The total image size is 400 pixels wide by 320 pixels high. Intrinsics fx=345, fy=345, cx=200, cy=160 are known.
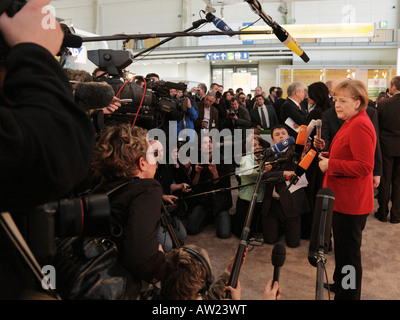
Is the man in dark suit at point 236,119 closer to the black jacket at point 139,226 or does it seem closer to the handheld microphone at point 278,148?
the handheld microphone at point 278,148

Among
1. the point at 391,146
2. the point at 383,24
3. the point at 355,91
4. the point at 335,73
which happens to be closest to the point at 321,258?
the point at 355,91

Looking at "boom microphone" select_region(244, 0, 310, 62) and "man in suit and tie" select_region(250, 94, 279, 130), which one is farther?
"man in suit and tie" select_region(250, 94, 279, 130)

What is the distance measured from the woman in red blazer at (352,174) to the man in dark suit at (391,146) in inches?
83.2

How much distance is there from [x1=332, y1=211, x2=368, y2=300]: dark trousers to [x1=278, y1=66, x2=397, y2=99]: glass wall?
34.1 ft

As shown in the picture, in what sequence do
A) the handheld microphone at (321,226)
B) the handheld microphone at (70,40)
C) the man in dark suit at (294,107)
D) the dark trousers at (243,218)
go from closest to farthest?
the handheld microphone at (70,40), the handheld microphone at (321,226), the dark trousers at (243,218), the man in dark suit at (294,107)

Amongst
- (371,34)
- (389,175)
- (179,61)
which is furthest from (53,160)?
(179,61)

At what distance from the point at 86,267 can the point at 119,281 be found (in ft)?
0.43

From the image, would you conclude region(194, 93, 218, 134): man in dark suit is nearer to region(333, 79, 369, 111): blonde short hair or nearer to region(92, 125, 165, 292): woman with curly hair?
region(333, 79, 369, 111): blonde short hair

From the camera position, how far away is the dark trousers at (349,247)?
2113 millimetres

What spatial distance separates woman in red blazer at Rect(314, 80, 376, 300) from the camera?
204 centimetres

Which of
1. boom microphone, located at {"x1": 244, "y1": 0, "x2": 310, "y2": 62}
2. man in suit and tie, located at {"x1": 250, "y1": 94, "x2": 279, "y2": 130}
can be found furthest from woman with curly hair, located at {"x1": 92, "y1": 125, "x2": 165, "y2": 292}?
man in suit and tie, located at {"x1": 250, "y1": 94, "x2": 279, "y2": 130}

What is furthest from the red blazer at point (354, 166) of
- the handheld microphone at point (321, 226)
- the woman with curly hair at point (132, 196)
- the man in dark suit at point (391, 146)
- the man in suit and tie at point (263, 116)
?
the man in suit and tie at point (263, 116)

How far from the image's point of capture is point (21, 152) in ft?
1.61
